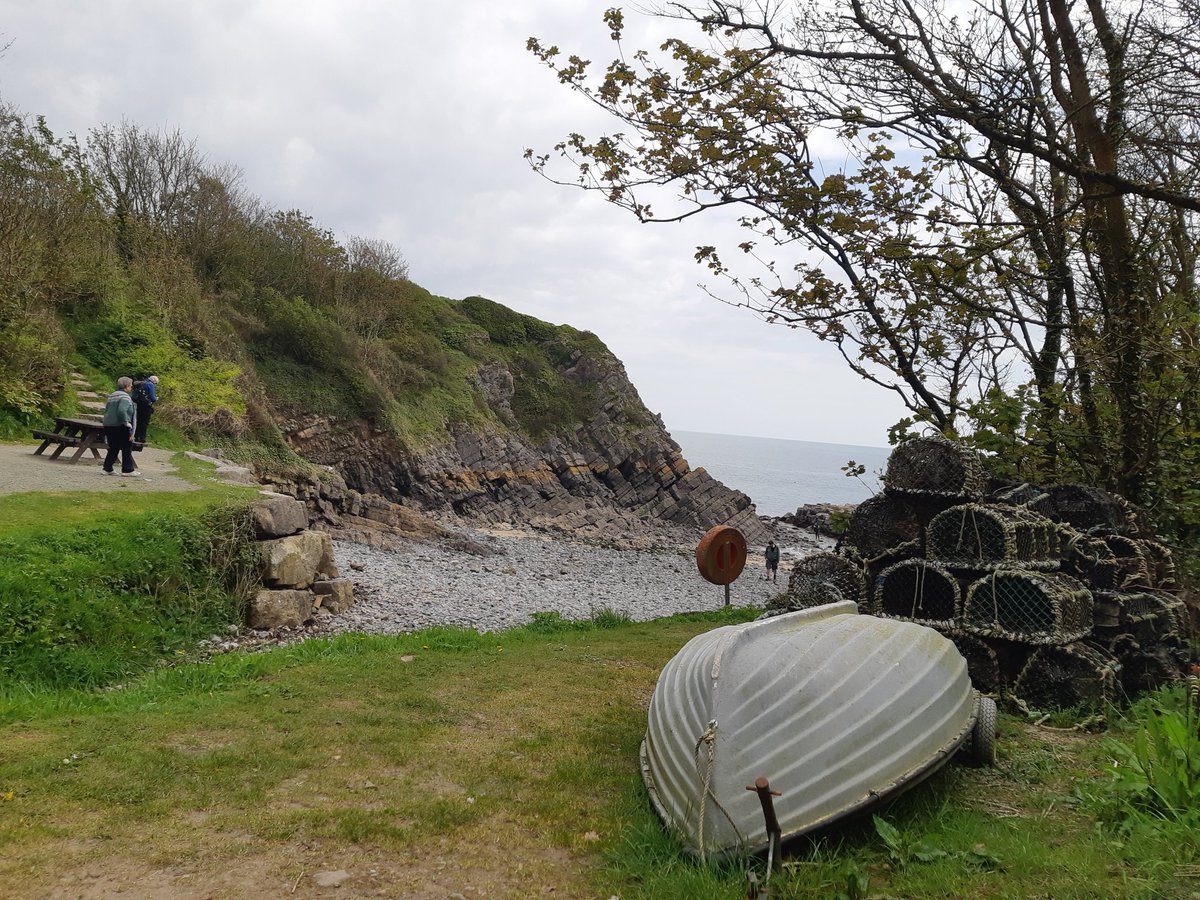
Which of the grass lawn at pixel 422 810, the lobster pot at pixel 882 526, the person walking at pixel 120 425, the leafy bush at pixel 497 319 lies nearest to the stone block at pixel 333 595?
the person walking at pixel 120 425

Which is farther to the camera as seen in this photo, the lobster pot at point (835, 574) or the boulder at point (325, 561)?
the boulder at point (325, 561)

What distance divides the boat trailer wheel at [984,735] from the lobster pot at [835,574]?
9.03 feet

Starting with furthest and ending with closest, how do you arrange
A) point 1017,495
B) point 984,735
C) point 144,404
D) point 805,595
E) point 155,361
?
point 155,361
point 144,404
point 805,595
point 1017,495
point 984,735

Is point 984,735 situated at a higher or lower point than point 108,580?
higher

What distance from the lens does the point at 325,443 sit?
34844 millimetres

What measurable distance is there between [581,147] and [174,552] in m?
8.05

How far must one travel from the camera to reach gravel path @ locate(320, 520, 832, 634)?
15.3 meters

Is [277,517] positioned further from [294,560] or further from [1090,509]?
[1090,509]

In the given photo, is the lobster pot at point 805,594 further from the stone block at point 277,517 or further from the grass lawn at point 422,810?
the stone block at point 277,517

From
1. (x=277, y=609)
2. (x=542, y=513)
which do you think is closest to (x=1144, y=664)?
(x=277, y=609)

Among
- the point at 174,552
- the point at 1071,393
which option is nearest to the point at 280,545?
the point at 174,552

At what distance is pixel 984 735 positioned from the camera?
5684mm

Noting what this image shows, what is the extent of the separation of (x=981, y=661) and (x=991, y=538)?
1262mm

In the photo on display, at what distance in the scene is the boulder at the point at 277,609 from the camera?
39.8ft
